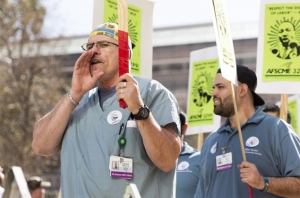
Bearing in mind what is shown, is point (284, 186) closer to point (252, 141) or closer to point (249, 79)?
point (252, 141)

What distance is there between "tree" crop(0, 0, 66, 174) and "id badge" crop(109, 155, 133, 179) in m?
20.5

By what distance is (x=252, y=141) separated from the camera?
6508 millimetres

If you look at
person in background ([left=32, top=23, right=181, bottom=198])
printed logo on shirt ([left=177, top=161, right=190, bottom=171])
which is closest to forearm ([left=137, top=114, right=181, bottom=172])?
person in background ([left=32, top=23, right=181, bottom=198])

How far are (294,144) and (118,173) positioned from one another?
1663 millimetres

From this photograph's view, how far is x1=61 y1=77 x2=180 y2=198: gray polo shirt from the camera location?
204 inches

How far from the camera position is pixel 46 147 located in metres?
5.46

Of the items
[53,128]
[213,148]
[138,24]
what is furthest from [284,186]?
[138,24]

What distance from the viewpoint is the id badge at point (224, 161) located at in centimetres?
653

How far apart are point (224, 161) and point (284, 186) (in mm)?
553

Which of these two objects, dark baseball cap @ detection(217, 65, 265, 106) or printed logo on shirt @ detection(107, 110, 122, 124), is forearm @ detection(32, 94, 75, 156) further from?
dark baseball cap @ detection(217, 65, 265, 106)

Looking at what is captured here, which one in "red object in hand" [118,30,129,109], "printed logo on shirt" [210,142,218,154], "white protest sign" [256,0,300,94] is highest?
"white protest sign" [256,0,300,94]

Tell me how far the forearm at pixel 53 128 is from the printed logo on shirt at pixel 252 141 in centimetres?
163

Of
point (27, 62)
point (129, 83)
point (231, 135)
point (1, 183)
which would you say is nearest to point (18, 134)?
point (27, 62)

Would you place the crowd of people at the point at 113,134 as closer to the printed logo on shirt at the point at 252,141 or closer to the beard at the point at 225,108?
the printed logo on shirt at the point at 252,141
